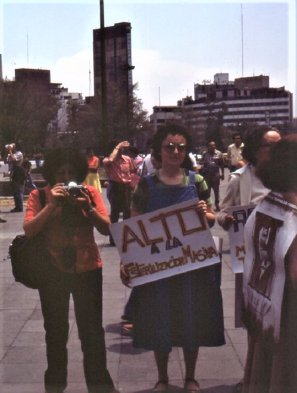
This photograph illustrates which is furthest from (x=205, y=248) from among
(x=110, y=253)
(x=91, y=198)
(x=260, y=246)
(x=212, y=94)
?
(x=212, y=94)

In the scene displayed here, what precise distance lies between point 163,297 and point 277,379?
1.52 meters

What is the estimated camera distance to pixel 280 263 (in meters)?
3.55

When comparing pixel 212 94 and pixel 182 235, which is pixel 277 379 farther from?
pixel 212 94

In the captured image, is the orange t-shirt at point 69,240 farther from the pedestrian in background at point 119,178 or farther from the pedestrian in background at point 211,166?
the pedestrian in background at point 211,166

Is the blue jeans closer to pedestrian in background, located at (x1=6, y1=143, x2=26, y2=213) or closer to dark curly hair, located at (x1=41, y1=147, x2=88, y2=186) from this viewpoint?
dark curly hair, located at (x1=41, y1=147, x2=88, y2=186)

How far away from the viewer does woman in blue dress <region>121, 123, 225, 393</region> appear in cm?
514

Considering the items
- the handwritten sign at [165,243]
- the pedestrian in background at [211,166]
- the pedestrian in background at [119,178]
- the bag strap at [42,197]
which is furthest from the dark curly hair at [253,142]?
the pedestrian in background at [211,166]

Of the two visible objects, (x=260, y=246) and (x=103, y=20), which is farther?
(x=103, y=20)

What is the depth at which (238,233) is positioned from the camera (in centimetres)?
546

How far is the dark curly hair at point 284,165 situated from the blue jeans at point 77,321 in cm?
160

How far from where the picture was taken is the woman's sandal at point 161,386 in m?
5.31

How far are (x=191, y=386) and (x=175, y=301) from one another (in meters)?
0.56

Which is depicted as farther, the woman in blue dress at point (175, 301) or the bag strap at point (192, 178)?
the bag strap at point (192, 178)

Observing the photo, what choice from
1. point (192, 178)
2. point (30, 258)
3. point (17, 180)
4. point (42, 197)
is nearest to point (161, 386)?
point (30, 258)
